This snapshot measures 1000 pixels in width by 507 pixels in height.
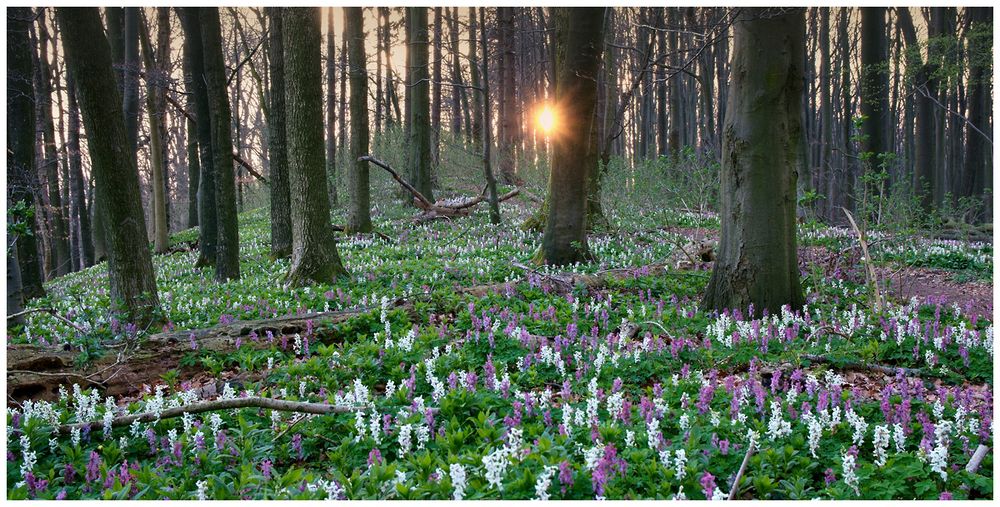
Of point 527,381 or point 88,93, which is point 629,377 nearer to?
point 527,381

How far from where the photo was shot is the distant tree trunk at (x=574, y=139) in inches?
411

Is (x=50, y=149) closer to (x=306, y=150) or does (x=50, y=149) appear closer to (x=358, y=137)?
(x=358, y=137)

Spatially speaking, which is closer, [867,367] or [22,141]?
[867,367]

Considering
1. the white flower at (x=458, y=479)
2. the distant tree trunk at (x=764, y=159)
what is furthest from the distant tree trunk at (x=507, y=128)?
the white flower at (x=458, y=479)

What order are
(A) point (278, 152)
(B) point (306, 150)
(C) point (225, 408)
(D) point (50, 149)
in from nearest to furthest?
(C) point (225, 408)
(B) point (306, 150)
(A) point (278, 152)
(D) point (50, 149)

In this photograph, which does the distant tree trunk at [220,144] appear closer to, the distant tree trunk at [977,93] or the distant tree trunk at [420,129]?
the distant tree trunk at [420,129]

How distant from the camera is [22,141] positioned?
36.3 ft

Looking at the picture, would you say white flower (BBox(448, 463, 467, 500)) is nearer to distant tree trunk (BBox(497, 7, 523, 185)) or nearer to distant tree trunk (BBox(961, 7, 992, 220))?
distant tree trunk (BBox(961, 7, 992, 220))

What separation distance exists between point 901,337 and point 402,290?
6.26 meters

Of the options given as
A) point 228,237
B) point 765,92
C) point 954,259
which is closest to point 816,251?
point 954,259

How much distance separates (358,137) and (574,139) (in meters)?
8.53

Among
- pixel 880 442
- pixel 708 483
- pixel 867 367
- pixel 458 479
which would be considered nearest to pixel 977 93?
pixel 867 367

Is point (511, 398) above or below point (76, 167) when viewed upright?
below

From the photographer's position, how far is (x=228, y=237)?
1216 centimetres
